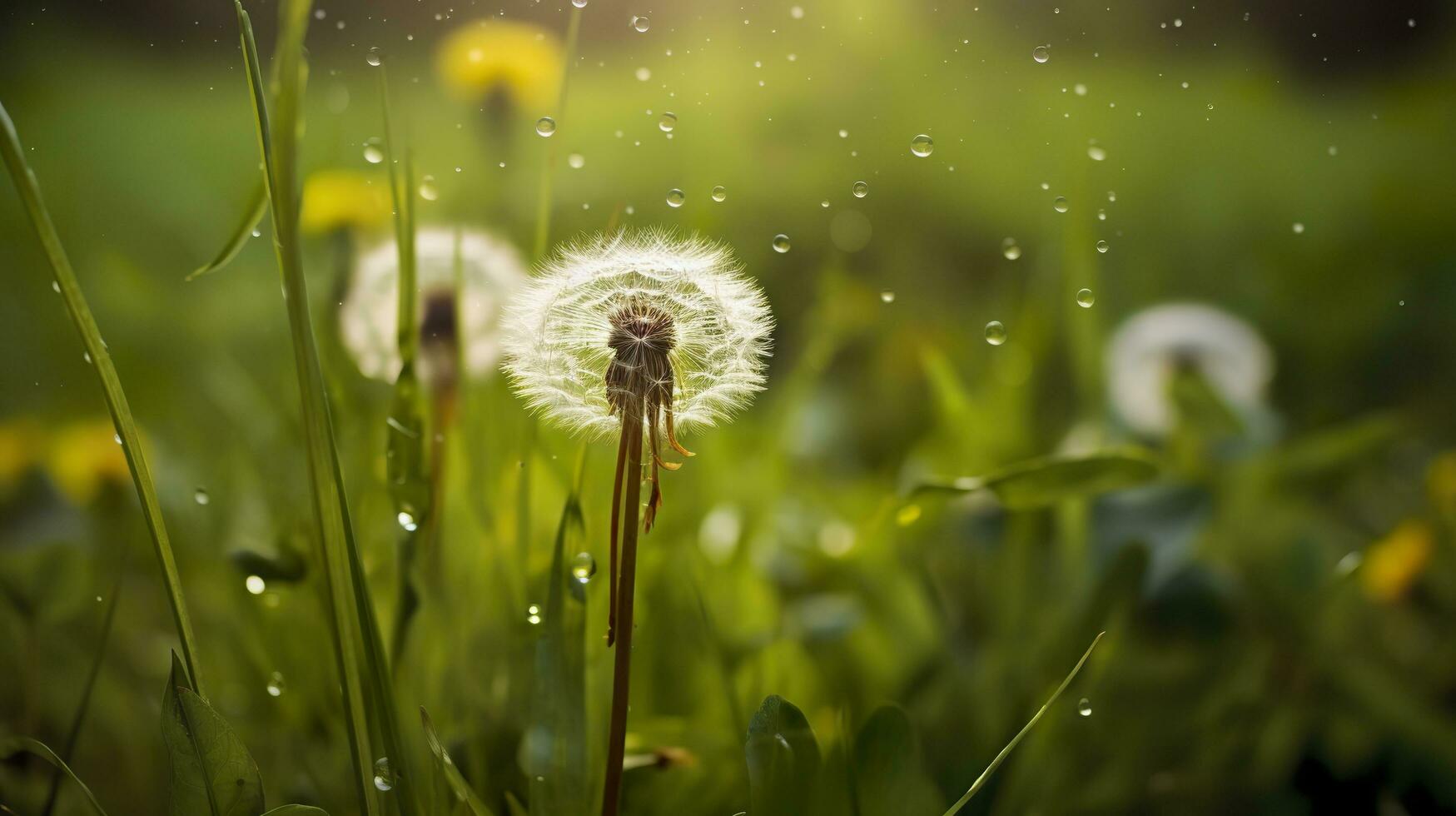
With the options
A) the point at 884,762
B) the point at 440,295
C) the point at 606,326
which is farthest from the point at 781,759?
the point at 440,295

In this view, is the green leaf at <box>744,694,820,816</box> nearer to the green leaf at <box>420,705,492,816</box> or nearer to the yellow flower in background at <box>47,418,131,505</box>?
the green leaf at <box>420,705,492,816</box>

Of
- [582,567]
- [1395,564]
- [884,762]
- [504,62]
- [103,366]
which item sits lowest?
[1395,564]

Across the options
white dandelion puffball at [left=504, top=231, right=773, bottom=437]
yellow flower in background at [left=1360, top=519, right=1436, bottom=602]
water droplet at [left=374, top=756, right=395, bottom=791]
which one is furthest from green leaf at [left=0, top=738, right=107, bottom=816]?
yellow flower in background at [left=1360, top=519, right=1436, bottom=602]

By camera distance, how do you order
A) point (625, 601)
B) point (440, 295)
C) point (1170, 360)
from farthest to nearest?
1. point (1170, 360)
2. point (440, 295)
3. point (625, 601)

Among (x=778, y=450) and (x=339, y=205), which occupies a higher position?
(x=339, y=205)

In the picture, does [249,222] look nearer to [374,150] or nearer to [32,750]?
[374,150]

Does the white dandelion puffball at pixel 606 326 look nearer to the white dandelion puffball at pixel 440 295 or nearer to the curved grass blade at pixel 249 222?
the curved grass blade at pixel 249 222

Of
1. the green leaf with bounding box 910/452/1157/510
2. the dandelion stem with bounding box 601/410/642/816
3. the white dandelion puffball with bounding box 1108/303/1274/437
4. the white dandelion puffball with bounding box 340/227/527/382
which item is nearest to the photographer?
the dandelion stem with bounding box 601/410/642/816
